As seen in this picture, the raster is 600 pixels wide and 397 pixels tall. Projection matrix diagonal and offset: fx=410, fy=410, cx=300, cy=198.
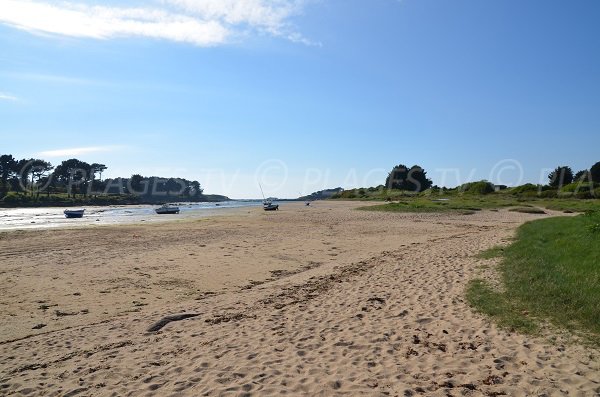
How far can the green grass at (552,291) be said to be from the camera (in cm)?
808

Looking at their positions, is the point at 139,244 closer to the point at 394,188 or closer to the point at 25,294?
the point at 25,294

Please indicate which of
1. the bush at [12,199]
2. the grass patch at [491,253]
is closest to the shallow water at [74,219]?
the bush at [12,199]

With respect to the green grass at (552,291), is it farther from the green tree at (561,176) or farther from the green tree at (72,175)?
the green tree at (72,175)

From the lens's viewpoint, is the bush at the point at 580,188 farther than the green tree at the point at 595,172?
No

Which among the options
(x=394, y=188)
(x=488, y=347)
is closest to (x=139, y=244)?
(x=488, y=347)

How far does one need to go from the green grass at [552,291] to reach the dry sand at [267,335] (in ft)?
2.11

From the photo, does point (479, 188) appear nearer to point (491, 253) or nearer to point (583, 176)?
point (583, 176)

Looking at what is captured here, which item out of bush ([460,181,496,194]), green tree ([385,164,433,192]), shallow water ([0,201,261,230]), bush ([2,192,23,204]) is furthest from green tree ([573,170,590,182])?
bush ([2,192,23,204])

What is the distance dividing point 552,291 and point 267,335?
6761 mm

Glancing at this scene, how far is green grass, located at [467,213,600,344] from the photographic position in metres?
8.08

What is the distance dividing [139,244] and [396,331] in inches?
774

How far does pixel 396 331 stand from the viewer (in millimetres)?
8203

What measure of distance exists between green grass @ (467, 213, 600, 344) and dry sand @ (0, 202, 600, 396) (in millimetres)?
642

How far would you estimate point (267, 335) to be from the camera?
8.27 metres
